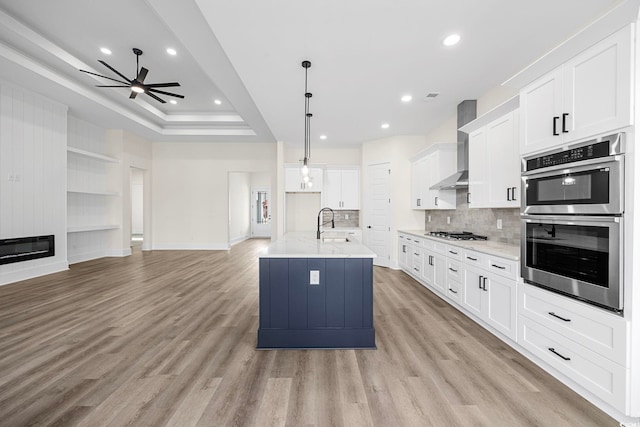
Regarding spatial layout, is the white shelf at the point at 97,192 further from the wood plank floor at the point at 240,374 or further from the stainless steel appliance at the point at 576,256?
the stainless steel appliance at the point at 576,256

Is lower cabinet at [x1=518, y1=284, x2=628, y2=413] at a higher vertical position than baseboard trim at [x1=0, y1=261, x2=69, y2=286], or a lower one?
higher

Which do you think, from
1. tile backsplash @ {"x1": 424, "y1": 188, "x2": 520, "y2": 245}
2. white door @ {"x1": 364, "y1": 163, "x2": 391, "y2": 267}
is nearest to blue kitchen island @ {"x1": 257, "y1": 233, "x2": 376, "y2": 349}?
tile backsplash @ {"x1": 424, "y1": 188, "x2": 520, "y2": 245}

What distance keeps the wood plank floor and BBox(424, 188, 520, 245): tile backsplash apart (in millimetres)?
1180

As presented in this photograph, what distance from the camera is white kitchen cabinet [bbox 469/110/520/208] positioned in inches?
109

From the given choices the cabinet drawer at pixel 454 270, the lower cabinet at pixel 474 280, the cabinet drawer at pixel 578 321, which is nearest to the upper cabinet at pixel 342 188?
the lower cabinet at pixel 474 280

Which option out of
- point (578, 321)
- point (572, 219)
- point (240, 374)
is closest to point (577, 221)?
point (572, 219)

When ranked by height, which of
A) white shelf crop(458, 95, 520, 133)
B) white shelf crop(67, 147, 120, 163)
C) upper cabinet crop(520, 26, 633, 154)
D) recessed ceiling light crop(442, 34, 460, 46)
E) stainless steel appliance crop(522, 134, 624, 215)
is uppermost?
recessed ceiling light crop(442, 34, 460, 46)

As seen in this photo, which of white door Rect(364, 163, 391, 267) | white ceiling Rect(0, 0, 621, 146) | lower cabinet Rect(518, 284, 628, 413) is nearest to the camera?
lower cabinet Rect(518, 284, 628, 413)

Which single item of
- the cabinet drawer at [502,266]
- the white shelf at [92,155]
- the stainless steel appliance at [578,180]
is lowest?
the cabinet drawer at [502,266]

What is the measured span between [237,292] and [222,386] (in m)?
2.26

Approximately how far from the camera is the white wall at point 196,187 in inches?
318

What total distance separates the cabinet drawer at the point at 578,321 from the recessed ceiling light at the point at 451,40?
2364 mm

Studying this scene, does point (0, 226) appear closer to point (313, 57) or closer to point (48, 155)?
point (48, 155)

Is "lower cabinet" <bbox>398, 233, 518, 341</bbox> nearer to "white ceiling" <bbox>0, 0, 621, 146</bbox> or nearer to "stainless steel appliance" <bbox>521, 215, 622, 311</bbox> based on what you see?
"stainless steel appliance" <bbox>521, 215, 622, 311</bbox>
